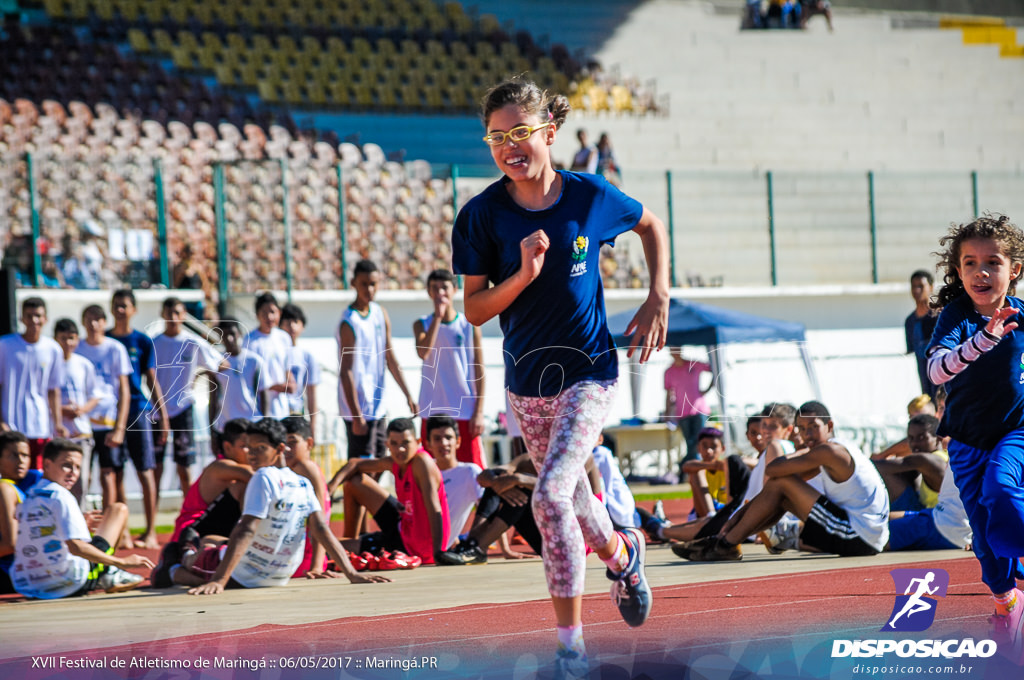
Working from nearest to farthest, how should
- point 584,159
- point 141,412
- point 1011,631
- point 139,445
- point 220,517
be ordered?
point 1011,631, point 220,517, point 139,445, point 141,412, point 584,159

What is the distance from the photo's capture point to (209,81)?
2614 cm

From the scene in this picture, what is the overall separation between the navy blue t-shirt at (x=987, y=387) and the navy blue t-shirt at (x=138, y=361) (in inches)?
296

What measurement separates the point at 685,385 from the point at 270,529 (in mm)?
8329

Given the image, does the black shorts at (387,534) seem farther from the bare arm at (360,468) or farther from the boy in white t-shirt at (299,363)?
the boy in white t-shirt at (299,363)

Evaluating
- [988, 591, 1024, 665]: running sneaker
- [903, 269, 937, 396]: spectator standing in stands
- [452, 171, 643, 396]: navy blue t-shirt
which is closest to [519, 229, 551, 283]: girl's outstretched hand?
[452, 171, 643, 396]: navy blue t-shirt

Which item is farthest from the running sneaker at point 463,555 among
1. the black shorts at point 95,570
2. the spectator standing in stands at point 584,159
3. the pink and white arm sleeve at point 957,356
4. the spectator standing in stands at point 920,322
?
the spectator standing in stands at point 584,159

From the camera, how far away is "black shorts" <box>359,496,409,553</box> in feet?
28.4

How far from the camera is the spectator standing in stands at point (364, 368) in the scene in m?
9.65

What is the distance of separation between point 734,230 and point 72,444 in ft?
51.1

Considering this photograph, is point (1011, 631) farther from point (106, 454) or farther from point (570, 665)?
point (106, 454)

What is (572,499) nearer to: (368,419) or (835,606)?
(835,606)

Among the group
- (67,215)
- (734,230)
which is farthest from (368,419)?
(734,230)

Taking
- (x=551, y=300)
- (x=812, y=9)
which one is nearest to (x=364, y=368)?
(x=551, y=300)

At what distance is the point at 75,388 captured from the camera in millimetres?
10156
